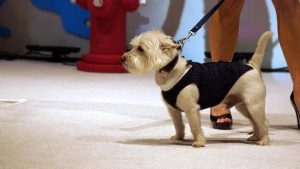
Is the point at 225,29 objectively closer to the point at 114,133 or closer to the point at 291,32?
the point at 291,32

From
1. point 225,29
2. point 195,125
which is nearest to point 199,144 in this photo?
point 195,125

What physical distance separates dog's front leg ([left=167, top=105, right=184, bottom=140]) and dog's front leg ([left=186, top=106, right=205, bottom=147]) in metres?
0.07

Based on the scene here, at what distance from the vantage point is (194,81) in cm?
135

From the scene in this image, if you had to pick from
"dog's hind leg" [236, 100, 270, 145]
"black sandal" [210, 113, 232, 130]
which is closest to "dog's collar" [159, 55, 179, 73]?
"dog's hind leg" [236, 100, 270, 145]

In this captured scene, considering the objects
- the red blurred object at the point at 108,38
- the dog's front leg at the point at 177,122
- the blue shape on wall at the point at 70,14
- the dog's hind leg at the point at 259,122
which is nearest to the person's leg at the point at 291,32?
the dog's hind leg at the point at 259,122

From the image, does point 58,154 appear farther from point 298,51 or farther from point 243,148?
point 298,51

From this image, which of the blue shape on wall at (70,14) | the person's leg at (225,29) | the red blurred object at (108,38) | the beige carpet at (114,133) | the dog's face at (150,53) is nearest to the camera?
the beige carpet at (114,133)

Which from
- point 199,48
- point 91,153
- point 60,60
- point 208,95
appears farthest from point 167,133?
point 60,60

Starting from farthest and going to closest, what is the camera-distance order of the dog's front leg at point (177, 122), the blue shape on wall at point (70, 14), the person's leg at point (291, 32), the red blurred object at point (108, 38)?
the blue shape on wall at point (70, 14) < the red blurred object at point (108, 38) < the person's leg at point (291, 32) < the dog's front leg at point (177, 122)

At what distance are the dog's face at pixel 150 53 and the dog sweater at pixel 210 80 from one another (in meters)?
0.08

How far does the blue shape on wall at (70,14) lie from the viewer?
3736 mm

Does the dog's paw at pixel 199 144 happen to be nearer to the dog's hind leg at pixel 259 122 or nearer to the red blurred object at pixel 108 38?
the dog's hind leg at pixel 259 122

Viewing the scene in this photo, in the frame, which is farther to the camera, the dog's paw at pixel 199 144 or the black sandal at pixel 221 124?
the black sandal at pixel 221 124

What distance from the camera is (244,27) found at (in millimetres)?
3475
